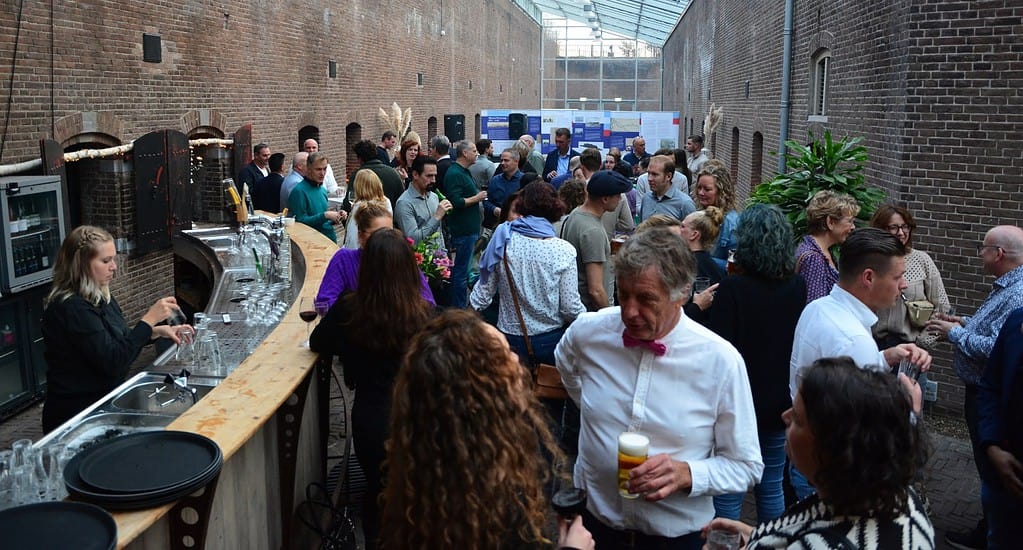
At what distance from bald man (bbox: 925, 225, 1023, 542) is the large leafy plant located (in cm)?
246

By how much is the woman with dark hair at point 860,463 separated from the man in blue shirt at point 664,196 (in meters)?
5.82

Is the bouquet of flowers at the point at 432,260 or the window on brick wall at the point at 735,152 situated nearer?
the bouquet of flowers at the point at 432,260

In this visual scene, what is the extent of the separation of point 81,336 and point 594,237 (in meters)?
3.05

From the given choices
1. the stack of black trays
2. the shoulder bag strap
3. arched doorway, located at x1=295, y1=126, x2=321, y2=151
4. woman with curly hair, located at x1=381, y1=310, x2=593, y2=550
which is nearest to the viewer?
woman with curly hair, located at x1=381, y1=310, x2=593, y2=550

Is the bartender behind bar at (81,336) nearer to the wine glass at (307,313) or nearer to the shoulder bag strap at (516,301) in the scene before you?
the wine glass at (307,313)

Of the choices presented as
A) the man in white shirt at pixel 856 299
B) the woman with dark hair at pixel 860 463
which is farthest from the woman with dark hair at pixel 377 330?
the woman with dark hair at pixel 860 463

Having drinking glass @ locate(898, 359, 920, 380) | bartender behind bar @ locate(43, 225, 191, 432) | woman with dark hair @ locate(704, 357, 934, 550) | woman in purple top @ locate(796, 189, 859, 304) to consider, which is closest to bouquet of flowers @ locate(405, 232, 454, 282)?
bartender behind bar @ locate(43, 225, 191, 432)

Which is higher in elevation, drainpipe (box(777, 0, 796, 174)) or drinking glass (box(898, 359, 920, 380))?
drainpipe (box(777, 0, 796, 174))

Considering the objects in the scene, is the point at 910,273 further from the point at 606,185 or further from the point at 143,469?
the point at 143,469

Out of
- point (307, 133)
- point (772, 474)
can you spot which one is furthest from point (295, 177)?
point (772, 474)

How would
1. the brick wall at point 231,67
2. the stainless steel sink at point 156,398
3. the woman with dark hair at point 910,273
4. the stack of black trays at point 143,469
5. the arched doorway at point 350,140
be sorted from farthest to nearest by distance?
1. the arched doorway at point 350,140
2. the brick wall at point 231,67
3. the woman with dark hair at point 910,273
4. the stainless steel sink at point 156,398
5. the stack of black trays at point 143,469

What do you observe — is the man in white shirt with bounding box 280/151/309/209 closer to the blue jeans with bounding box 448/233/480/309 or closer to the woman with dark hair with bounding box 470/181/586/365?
the blue jeans with bounding box 448/233/480/309

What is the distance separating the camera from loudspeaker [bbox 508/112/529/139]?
22.1 m

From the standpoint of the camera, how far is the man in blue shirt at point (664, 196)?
26.1 feet
